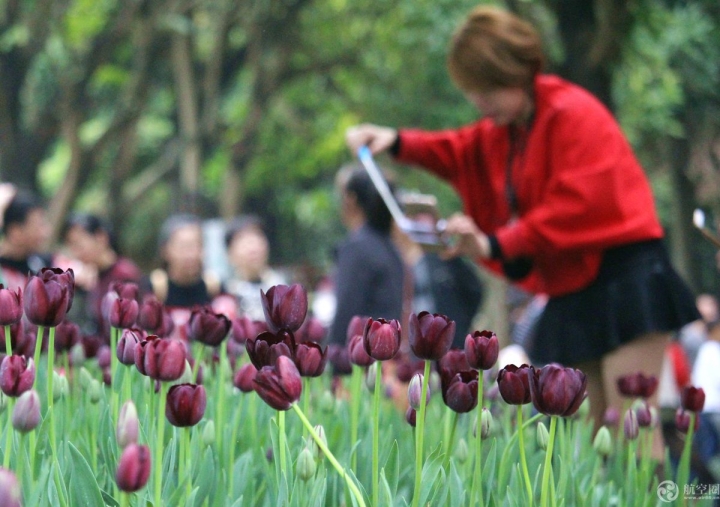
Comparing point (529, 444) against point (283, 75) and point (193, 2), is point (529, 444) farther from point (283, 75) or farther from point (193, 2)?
point (283, 75)

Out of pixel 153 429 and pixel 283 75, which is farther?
pixel 283 75

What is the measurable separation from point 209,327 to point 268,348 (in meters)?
0.40

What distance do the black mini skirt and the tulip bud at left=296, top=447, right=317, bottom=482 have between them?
1.71m

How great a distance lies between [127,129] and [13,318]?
11476 millimetres

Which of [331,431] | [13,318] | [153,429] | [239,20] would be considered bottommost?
[331,431]

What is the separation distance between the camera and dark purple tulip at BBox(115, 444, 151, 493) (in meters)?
0.95

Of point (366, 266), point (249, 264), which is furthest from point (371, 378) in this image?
point (249, 264)

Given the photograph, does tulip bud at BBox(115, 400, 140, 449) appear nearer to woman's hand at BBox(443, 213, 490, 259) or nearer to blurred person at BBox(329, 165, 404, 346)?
woman's hand at BBox(443, 213, 490, 259)

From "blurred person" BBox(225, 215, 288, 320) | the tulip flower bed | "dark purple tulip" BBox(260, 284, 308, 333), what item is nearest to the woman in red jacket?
the tulip flower bed

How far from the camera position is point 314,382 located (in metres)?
2.31

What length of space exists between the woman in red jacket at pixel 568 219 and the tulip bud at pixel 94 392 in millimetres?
1399

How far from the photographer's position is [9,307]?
4.22 feet

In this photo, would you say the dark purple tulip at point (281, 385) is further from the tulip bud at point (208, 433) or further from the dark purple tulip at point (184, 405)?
the tulip bud at point (208, 433)

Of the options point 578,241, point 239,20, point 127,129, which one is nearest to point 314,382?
point 578,241
